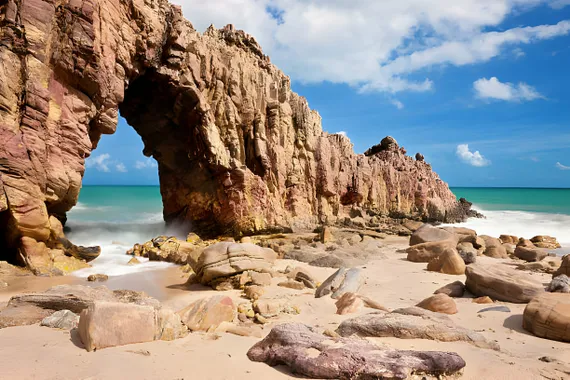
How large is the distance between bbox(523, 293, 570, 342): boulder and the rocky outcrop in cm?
1065

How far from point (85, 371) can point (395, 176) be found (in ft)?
77.2

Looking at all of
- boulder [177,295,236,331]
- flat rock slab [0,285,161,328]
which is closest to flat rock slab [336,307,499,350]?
boulder [177,295,236,331]

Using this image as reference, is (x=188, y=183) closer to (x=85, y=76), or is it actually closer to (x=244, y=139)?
(x=244, y=139)

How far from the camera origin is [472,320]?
16.9 feet

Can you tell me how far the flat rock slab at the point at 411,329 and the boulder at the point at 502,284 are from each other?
2.38m

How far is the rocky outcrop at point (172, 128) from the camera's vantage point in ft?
28.8

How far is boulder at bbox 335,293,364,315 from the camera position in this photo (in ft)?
18.3

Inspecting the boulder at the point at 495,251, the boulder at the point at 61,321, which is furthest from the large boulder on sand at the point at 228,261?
the boulder at the point at 495,251

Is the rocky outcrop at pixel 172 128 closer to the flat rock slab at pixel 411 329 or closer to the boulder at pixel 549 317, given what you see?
the flat rock slab at pixel 411 329

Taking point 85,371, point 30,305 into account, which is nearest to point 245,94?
point 30,305

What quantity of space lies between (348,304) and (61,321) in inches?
170

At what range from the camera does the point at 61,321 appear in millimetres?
4324

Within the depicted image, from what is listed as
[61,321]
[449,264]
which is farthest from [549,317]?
[61,321]

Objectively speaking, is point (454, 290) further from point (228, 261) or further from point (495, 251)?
point (495, 251)
